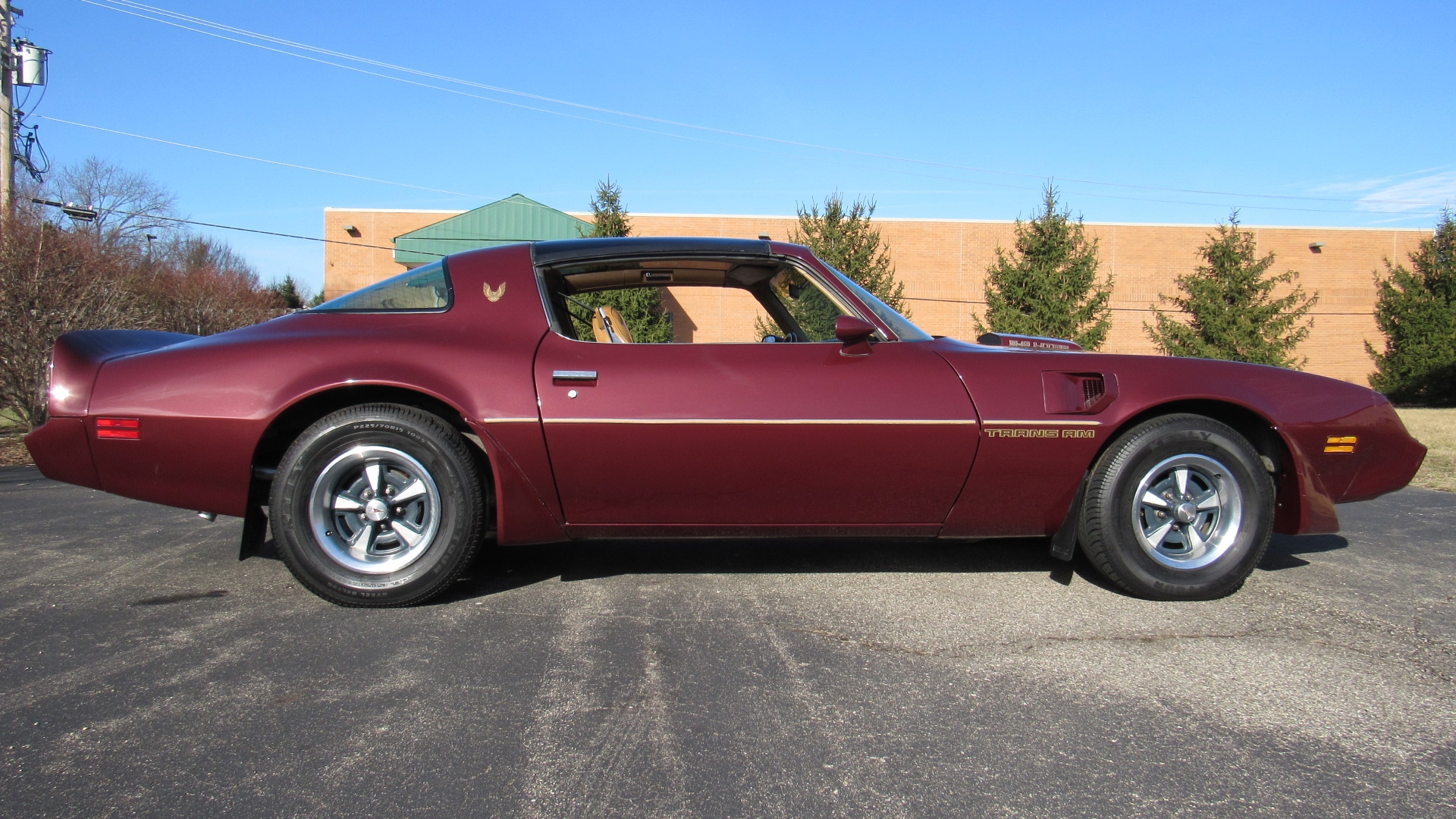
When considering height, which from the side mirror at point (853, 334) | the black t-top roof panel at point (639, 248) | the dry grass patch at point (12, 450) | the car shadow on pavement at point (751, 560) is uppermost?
the black t-top roof panel at point (639, 248)

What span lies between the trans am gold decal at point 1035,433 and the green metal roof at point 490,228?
870 inches

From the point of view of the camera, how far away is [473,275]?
3139 millimetres

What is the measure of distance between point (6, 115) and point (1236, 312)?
27385 mm

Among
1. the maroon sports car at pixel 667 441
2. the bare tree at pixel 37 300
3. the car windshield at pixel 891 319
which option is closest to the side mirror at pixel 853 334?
the maroon sports car at pixel 667 441

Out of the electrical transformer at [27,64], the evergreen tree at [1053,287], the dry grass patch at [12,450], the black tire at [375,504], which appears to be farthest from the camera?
the evergreen tree at [1053,287]

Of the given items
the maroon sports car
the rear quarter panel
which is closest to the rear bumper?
the maroon sports car

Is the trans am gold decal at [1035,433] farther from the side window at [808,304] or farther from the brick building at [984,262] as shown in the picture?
the brick building at [984,262]

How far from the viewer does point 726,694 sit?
6.97 ft

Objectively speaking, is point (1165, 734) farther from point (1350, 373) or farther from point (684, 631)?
point (1350, 373)

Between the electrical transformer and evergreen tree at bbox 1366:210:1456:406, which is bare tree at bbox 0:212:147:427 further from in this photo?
evergreen tree at bbox 1366:210:1456:406

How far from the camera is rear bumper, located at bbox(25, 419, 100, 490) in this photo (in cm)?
289

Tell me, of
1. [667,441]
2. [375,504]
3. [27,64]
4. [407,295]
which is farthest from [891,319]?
[27,64]

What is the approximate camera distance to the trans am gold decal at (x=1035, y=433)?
9.55 ft

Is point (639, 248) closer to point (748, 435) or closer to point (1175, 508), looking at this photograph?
point (748, 435)
